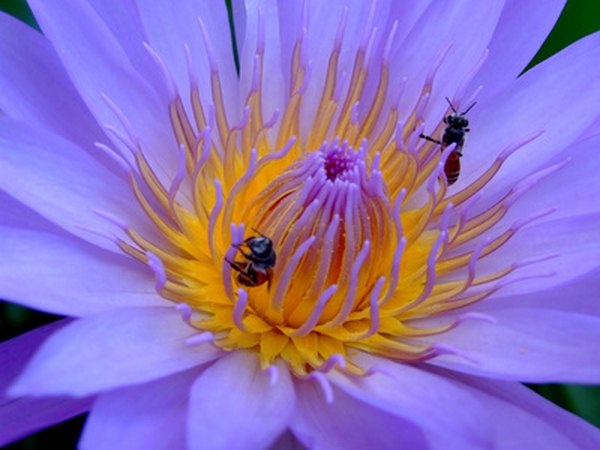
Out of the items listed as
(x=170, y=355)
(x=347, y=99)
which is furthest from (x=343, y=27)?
(x=170, y=355)

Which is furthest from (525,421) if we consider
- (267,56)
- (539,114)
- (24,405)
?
(267,56)

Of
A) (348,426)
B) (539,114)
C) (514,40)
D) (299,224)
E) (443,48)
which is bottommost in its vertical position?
(348,426)

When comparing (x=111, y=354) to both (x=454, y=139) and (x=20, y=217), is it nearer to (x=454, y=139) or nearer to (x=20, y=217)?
(x=20, y=217)

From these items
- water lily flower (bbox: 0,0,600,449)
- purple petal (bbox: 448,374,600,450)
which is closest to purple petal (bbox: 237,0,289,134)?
water lily flower (bbox: 0,0,600,449)

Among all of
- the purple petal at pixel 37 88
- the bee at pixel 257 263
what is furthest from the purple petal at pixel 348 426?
the purple petal at pixel 37 88

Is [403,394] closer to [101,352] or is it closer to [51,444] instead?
[101,352]

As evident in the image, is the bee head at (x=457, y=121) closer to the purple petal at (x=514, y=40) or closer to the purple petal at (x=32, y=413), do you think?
the purple petal at (x=514, y=40)

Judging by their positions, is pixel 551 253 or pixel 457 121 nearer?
pixel 551 253
